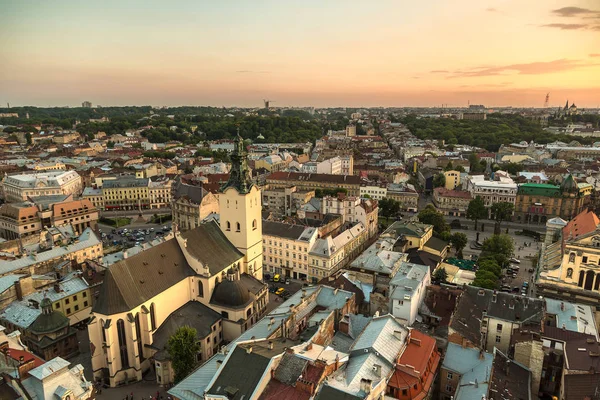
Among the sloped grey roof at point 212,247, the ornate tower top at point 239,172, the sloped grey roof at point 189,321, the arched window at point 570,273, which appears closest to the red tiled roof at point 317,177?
the arched window at point 570,273

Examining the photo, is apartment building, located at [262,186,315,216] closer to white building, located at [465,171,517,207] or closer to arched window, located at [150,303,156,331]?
white building, located at [465,171,517,207]

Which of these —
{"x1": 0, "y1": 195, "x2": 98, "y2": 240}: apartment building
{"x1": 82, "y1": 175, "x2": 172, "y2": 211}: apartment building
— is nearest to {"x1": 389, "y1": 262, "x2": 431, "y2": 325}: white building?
{"x1": 0, "y1": 195, "x2": 98, "y2": 240}: apartment building

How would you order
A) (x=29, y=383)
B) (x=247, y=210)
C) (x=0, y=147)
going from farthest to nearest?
(x=0, y=147) → (x=247, y=210) → (x=29, y=383)

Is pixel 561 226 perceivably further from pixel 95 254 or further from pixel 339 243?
pixel 95 254

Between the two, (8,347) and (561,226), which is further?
(561,226)

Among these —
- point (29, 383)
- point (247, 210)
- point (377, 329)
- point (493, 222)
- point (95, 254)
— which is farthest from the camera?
point (493, 222)

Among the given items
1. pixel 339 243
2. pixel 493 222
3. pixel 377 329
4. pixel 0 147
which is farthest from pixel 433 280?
pixel 0 147

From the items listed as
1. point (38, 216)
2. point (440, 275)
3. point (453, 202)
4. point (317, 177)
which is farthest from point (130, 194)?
point (453, 202)
